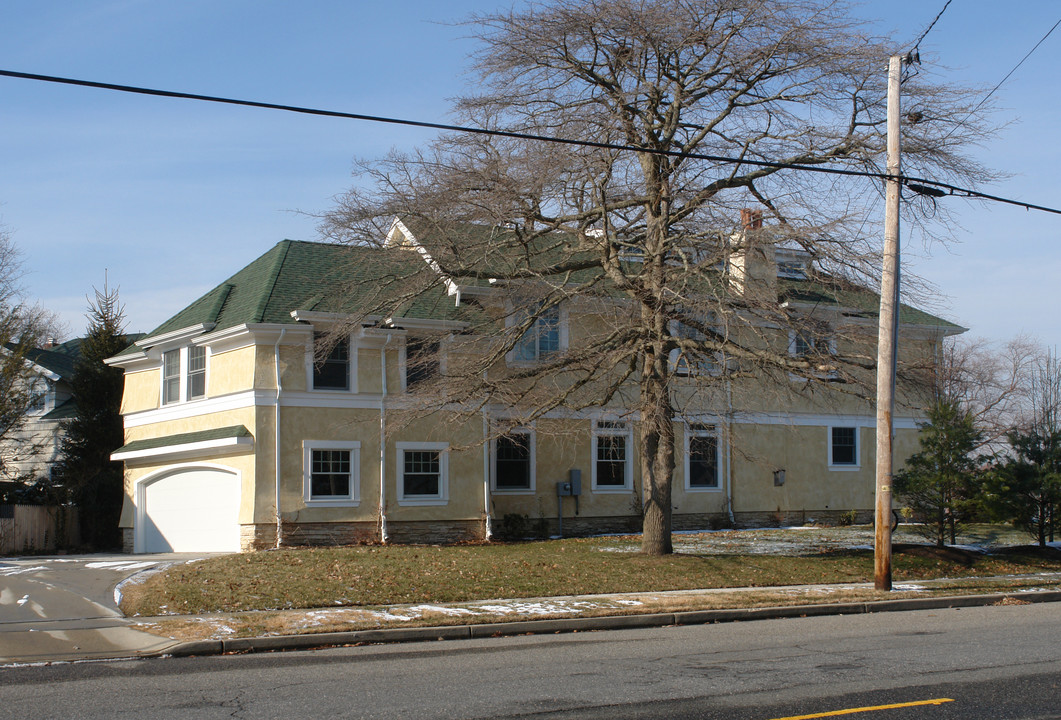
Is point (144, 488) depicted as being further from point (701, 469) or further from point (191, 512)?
point (701, 469)

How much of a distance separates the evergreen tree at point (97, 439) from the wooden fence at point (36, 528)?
43 cm

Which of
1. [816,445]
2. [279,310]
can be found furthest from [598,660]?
[816,445]

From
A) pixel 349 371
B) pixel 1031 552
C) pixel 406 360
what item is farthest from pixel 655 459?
pixel 1031 552

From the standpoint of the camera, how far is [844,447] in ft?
102

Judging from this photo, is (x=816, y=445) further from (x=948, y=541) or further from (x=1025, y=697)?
(x=1025, y=697)

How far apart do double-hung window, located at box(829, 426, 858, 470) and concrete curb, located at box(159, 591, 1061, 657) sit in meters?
14.0

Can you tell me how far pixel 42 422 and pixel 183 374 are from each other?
45.8 feet

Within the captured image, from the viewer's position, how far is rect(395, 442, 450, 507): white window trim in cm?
2442

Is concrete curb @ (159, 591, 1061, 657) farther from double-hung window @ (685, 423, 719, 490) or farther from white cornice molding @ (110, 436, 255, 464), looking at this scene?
double-hung window @ (685, 423, 719, 490)

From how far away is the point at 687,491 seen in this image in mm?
28375

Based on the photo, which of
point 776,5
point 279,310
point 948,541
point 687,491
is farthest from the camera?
point 687,491

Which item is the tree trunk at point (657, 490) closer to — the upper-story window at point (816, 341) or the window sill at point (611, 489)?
the upper-story window at point (816, 341)

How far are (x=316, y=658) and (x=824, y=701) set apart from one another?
560cm

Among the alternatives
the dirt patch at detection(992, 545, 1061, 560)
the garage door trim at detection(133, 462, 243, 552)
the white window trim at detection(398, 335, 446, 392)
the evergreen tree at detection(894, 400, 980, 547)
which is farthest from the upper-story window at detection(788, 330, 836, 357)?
the garage door trim at detection(133, 462, 243, 552)
